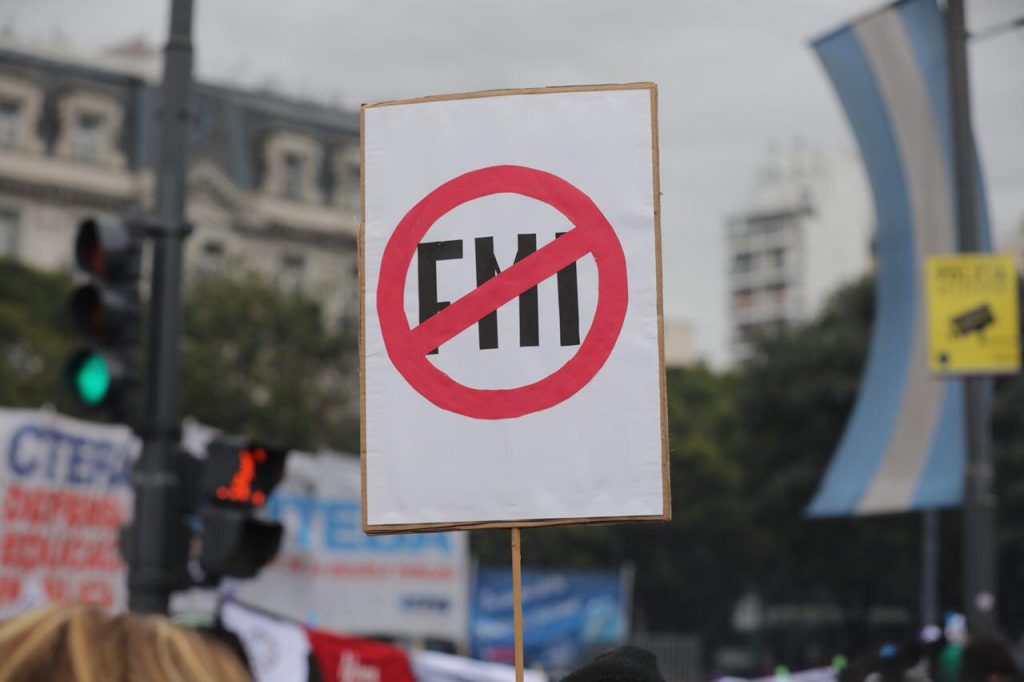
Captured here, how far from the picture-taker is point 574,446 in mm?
4316

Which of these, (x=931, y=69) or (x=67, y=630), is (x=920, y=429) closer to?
(x=931, y=69)

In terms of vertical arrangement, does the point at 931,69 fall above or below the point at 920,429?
above

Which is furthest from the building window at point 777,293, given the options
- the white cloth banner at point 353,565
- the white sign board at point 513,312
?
the white sign board at point 513,312

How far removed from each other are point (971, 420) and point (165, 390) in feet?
17.0

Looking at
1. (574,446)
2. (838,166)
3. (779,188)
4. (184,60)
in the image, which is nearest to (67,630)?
(574,446)

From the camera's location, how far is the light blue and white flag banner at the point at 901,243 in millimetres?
11531

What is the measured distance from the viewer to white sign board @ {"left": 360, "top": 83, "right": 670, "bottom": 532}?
4.29 metres

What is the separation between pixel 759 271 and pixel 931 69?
367 feet

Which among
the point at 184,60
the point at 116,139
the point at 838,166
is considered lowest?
the point at 184,60

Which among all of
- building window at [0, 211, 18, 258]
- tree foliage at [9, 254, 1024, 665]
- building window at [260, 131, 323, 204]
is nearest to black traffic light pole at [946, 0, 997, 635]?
tree foliage at [9, 254, 1024, 665]

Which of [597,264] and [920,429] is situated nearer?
[597,264]

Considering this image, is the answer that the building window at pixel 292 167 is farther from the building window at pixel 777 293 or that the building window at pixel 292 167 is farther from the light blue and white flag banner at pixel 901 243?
the building window at pixel 777 293

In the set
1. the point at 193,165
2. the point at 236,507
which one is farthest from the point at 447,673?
the point at 193,165

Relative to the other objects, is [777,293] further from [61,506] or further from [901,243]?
[61,506]
